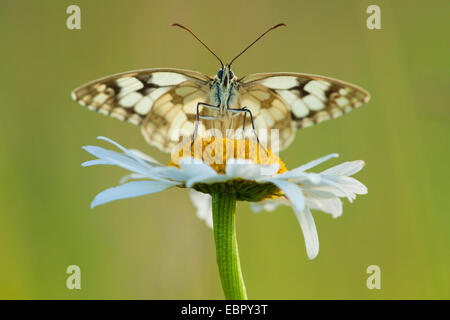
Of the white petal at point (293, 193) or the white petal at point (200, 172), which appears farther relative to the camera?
the white petal at point (200, 172)

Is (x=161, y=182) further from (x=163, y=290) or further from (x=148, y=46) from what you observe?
(x=148, y=46)

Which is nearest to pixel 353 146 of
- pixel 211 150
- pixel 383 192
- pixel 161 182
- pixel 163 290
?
pixel 383 192

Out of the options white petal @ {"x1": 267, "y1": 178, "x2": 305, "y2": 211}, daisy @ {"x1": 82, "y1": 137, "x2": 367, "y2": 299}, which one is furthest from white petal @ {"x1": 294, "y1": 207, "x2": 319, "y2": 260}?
white petal @ {"x1": 267, "y1": 178, "x2": 305, "y2": 211}

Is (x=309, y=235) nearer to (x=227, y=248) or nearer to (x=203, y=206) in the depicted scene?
(x=227, y=248)

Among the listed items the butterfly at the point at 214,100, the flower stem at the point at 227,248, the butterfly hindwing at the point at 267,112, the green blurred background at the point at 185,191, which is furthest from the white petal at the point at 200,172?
the green blurred background at the point at 185,191

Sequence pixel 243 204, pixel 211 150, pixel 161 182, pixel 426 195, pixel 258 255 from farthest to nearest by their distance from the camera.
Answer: pixel 243 204 < pixel 258 255 < pixel 426 195 < pixel 211 150 < pixel 161 182

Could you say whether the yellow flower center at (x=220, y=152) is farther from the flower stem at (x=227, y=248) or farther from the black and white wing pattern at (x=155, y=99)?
the black and white wing pattern at (x=155, y=99)

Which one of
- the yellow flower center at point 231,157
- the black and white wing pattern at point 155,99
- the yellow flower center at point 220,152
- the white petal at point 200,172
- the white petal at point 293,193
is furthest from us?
the black and white wing pattern at point 155,99
